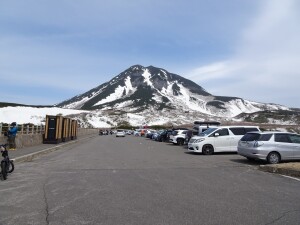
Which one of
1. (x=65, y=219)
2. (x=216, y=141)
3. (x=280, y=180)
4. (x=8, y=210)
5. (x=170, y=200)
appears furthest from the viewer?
(x=216, y=141)

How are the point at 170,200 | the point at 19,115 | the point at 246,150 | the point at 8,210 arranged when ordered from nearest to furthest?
the point at 8,210, the point at 170,200, the point at 246,150, the point at 19,115

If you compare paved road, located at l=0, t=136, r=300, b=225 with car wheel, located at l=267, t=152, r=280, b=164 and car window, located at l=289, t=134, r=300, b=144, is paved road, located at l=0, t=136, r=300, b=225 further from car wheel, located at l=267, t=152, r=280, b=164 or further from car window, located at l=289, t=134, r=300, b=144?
car window, located at l=289, t=134, r=300, b=144

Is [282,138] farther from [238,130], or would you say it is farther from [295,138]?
[238,130]

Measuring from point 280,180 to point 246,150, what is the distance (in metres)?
5.20

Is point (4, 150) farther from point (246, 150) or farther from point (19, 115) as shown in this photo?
point (19, 115)

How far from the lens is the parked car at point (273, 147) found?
1578cm

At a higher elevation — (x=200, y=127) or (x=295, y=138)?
(x=200, y=127)

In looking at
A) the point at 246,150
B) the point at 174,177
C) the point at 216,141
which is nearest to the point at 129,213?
the point at 174,177

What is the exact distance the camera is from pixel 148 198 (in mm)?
8062

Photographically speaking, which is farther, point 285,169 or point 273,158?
point 273,158

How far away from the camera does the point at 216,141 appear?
852 inches

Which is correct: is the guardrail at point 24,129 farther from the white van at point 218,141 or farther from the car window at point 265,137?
the car window at point 265,137

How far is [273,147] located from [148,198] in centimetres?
943

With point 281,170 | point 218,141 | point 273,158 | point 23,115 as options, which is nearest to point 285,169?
point 281,170
